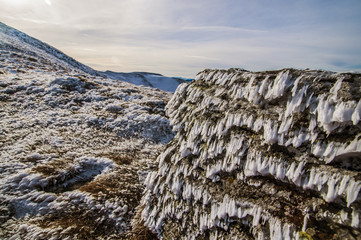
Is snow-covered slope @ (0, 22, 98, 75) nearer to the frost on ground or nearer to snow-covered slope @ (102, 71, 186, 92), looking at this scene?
the frost on ground

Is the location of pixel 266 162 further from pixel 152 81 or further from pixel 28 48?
pixel 152 81

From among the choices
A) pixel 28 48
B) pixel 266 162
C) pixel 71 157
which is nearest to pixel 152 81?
pixel 28 48

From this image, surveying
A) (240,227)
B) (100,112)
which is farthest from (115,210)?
(100,112)

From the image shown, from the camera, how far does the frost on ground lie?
24.6 feet

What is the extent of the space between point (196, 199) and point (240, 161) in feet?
6.34

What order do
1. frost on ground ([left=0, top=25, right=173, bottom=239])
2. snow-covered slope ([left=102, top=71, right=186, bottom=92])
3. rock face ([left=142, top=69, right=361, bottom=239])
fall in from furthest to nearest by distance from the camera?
snow-covered slope ([left=102, top=71, right=186, bottom=92]), frost on ground ([left=0, top=25, right=173, bottom=239]), rock face ([left=142, top=69, right=361, bottom=239])

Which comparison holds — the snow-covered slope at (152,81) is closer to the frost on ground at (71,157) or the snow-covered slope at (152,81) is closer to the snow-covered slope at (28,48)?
the snow-covered slope at (28,48)

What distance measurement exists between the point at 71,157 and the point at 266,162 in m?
12.6

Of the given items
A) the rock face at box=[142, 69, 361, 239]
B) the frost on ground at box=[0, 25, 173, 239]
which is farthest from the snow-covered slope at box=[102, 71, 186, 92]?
the rock face at box=[142, 69, 361, 239]

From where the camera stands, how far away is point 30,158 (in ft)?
37.7

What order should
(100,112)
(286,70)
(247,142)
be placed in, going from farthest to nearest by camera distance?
(100,112)
(247,142)
(286,70)

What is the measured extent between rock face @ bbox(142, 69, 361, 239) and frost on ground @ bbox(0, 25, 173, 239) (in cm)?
287

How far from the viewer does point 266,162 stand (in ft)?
14.8

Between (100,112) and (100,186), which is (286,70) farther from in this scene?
(100,112)
